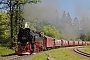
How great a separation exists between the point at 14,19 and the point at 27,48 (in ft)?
46.7

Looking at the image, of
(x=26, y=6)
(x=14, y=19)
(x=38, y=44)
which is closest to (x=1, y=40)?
(x=14, y=19)

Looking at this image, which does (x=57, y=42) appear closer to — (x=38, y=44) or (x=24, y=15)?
(x=24, y=15)

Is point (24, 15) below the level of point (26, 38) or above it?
above

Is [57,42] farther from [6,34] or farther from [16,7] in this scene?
[16,7]

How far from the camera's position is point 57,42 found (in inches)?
2217

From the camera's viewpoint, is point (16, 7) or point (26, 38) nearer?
point (26, 38)

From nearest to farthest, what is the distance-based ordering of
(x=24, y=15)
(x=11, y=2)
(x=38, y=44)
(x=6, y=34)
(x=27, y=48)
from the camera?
(x=27, y=48)
(x=38, y=44)
(x=11, y=2)
(x=24, y=15)
(x=6, y=34)

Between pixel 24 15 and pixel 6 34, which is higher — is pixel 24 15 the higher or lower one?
the higher one

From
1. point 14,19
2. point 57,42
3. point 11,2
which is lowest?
point 57,42

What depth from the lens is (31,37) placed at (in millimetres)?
33625

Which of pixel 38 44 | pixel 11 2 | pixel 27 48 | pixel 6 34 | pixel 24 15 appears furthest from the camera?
pixel 6 34

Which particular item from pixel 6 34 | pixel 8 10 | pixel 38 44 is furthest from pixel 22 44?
pixel 6 34

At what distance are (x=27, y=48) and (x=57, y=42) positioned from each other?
2400 centimetres

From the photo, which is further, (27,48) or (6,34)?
(6,34)
